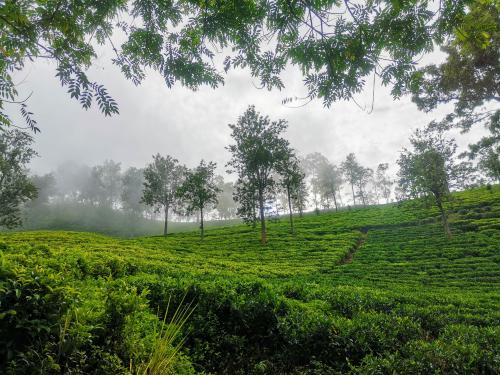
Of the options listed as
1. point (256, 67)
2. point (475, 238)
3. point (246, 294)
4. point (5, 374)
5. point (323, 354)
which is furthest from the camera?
point (475, 238)

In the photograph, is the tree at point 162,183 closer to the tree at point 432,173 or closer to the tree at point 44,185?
the tree at point 432,173

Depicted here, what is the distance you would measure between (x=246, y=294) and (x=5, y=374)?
505 centimetres

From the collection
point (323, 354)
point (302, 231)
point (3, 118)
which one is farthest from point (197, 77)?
point (302, 231)

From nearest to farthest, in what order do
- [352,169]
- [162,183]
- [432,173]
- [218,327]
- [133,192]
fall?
[218,327] → [432,173] → [162,183] → [352,169] → [133,192]

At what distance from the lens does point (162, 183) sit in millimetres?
60844

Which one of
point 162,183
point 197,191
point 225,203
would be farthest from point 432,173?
point 225,203

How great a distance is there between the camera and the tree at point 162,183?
56562 mm

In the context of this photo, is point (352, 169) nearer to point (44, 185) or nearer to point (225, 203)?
point (225, 203)

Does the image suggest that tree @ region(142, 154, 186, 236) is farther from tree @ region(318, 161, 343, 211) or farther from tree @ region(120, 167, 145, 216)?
tree @ region(318, 161, 343, 211)

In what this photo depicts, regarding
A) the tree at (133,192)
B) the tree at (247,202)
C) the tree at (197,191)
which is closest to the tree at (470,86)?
the tree at (247,202)

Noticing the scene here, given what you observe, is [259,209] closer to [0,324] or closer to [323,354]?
[323,354]

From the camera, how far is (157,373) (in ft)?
11.9

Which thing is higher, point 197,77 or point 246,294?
point 197,77

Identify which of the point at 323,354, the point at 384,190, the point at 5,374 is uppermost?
the point at 384,190
